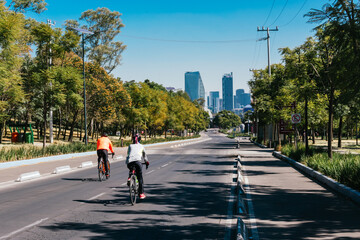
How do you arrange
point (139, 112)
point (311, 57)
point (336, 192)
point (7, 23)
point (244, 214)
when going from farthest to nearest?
point (139, 112) < point (7, 23) < point (311, 57) < point (336, 192) < point (244, 214)

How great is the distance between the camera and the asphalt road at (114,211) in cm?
661

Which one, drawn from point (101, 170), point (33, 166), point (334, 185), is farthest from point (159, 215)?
point (33, 166)

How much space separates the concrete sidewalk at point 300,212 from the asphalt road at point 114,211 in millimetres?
749

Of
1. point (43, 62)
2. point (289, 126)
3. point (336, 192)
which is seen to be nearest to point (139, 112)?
point (43, 62)

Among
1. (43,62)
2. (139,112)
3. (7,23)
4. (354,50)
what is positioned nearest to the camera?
(354,50)

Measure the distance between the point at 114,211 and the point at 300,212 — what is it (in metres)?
4.44

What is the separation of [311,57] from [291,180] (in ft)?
24.1

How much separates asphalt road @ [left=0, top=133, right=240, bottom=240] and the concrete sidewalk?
2.46 ft

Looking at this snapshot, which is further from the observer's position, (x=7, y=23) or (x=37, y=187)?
(x=7, y=23)

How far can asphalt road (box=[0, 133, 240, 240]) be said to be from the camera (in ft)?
21.7

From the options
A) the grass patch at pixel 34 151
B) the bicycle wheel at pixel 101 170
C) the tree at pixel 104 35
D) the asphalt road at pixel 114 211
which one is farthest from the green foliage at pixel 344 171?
the tree at pixel 104 35

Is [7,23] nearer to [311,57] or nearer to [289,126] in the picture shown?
[311,57]

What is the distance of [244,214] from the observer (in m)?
8.01

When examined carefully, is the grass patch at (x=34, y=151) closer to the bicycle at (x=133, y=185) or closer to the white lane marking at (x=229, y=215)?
the bicycle at (x=133, y=185)
